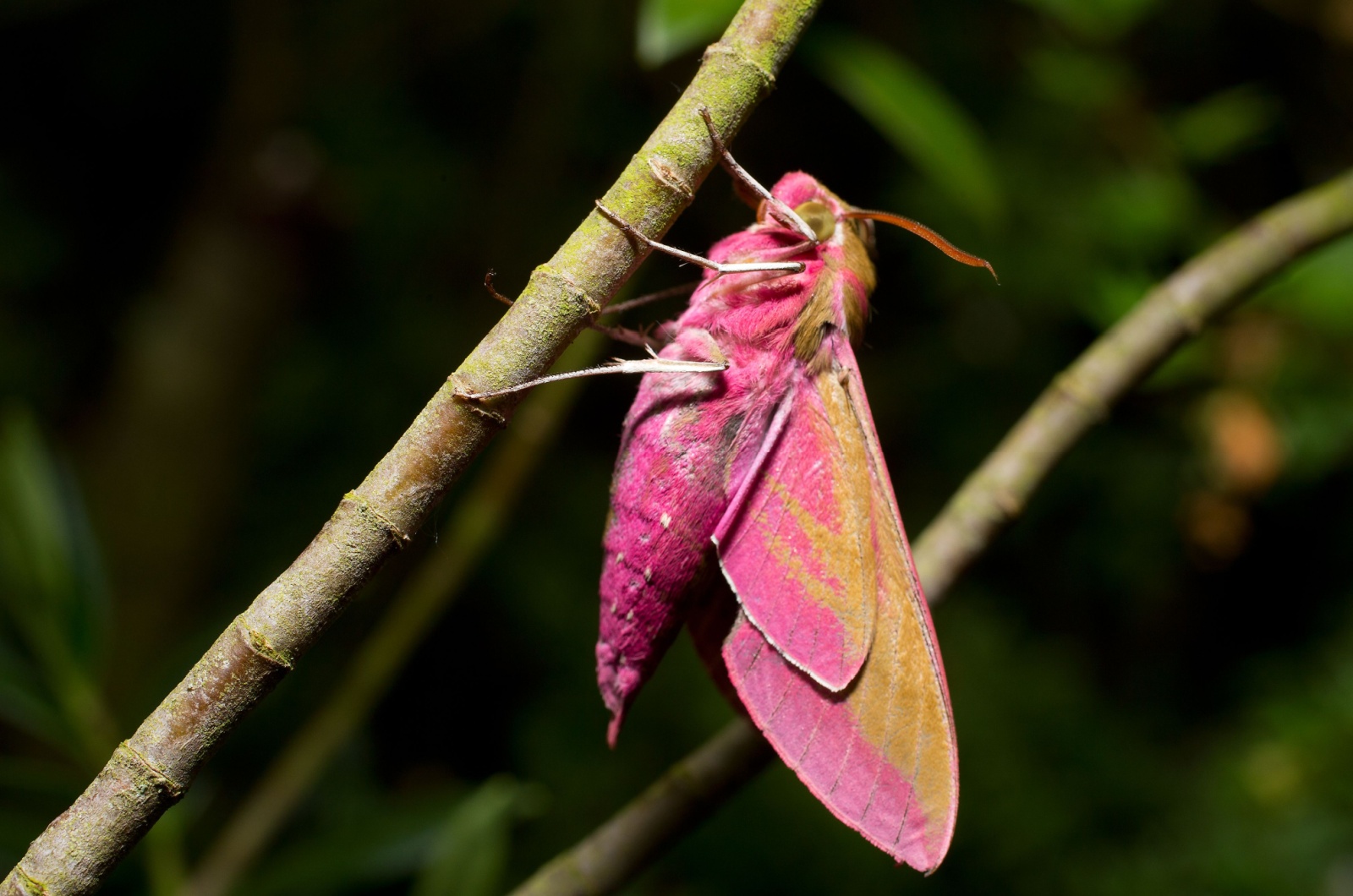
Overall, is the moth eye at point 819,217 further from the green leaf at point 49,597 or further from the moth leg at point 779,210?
the green leaf at point 49,597

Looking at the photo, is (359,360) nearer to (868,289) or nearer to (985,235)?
(985,235)

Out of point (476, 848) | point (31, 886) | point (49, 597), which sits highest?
point (31, 886)

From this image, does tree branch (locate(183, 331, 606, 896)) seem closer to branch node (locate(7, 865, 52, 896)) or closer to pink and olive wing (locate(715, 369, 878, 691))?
pink and olive wing (locate(715, 369, 878, 691))

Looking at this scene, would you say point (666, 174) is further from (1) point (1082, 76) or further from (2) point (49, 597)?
(1) point (1082, 76)

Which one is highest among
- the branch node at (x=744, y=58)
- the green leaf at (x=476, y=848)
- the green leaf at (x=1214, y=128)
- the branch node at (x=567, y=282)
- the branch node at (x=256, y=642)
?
the green leaf at (x=1214, y=128)

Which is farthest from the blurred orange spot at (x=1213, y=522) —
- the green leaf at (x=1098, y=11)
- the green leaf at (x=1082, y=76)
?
the green leaf at (x=1098, y=11)

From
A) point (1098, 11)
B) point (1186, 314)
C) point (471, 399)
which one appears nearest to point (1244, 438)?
point (1098, 11)

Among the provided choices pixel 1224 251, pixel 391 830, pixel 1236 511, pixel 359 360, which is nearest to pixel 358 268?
pixel 359 360
